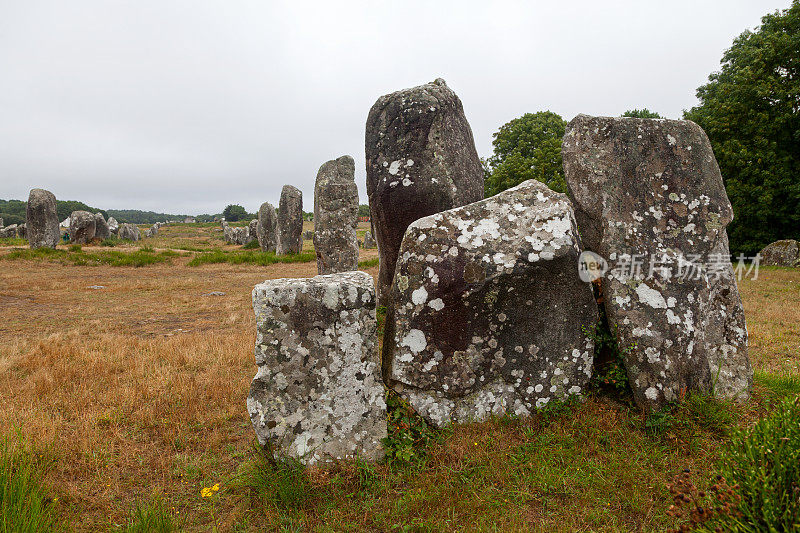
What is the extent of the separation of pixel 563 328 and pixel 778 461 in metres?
2.24

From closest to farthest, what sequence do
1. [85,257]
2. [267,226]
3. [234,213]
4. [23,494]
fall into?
[23,494]
[85,257]
[267,226]
[234,213]

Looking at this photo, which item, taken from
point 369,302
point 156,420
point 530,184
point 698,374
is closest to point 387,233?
point 530,184

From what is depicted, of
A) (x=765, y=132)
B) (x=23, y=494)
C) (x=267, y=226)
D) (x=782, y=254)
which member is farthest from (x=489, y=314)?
(x=267, y=226)

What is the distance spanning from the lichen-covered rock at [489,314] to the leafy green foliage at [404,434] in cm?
10

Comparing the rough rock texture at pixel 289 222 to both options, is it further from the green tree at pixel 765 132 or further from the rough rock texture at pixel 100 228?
the green tree at pixel 765 132

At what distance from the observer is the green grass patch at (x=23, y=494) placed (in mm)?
2889

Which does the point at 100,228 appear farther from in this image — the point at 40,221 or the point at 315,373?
the point at 315,373

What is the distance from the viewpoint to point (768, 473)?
2.35 metres

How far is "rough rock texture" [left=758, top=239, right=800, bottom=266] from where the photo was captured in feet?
56.6

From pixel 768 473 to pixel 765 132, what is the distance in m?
Result: 21.5

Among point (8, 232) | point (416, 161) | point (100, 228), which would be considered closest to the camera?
point (416, 161)

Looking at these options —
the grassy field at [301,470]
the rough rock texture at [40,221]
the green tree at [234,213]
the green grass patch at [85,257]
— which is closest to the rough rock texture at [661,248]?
the grassy field at [301,470]

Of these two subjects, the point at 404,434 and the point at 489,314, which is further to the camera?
the point at 489,314

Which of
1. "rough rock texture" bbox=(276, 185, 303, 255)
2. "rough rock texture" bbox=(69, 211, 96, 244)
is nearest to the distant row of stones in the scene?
"rough rock texture" bbox=(276, 185, 303, 255)
